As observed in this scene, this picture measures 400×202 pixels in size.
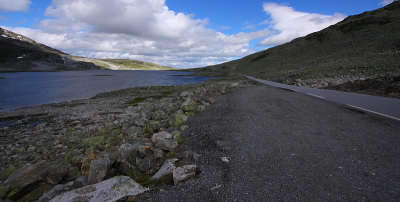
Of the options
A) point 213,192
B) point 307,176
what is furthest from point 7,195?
point 307,176

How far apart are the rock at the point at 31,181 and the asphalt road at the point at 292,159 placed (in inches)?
158

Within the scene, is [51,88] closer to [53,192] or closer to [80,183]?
[53,192]

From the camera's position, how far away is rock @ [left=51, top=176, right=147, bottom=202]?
4.54m

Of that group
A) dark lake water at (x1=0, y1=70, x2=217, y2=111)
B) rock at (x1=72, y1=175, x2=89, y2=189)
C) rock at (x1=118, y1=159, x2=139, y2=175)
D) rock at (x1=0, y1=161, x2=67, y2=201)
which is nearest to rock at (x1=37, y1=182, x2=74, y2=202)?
rock at (x1=72, y1=175, x2=89, y2=189)

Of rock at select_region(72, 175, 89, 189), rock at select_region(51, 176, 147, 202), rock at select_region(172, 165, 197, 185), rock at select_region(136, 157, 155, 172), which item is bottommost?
rock at select_region(72, 175, 89, 189)

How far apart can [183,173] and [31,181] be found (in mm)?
5102

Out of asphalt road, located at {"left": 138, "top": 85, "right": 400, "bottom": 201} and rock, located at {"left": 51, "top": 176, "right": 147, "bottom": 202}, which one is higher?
asphalt road, located at {"left": 138, "top": 85, "right": 400, "bottom": 201}

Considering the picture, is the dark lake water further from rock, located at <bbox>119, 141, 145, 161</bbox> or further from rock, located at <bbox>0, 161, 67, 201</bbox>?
rock, located at <bbox>119, 141, 145, 161</bbox>

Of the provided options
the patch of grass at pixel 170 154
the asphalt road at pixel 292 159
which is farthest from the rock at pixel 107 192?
the patch of grass at pixel 170 154

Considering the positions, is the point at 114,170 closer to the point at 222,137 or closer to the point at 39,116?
the point at 222,137

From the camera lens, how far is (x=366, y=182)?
448 centimetres

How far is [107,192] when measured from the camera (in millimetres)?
4672

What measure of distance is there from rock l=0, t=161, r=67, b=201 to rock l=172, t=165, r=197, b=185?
4397mm

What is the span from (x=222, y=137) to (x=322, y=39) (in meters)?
89.3
